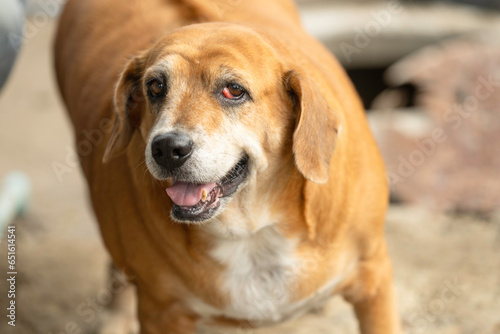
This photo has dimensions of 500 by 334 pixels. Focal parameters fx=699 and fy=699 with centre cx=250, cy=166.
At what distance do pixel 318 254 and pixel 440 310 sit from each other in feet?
3.72

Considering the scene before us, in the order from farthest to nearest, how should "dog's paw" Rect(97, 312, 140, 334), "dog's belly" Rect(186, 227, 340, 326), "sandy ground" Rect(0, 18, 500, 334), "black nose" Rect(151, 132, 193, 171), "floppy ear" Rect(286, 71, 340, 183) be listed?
1. "dog's paw" Rect(97, 312, 140, 334)
2. "sandy ground" Rect(0, 18, 500, 334)
3. "dog's belly" Rect(186, 227, 340, 326)
4. "floppy ear" Rect(286, 71, 340, 183)
5. "black nose" Rect(151, 132, 193, 171)

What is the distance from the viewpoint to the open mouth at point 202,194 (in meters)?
2.24

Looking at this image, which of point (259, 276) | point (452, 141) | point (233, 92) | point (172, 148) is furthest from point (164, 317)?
point (452, 141)

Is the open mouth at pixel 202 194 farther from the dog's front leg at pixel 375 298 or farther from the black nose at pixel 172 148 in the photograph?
the dog's front leg at pixel 375 298

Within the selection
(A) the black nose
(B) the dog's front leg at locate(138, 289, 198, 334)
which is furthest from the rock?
(A) the black nose

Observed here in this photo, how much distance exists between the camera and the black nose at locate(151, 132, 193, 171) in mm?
2125

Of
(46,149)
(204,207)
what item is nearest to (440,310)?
(204,207)

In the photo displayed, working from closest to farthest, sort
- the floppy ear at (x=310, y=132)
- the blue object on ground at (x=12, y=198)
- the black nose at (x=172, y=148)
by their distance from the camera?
1. the black nose at (x=172, y=148)
2. the floppy ear at (x=310, y=132)
3. the blue object on ground at (x=12, y=198)

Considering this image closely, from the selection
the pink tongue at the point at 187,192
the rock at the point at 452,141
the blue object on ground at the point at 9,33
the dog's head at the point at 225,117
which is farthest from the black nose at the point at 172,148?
the rock at the point at 452,141

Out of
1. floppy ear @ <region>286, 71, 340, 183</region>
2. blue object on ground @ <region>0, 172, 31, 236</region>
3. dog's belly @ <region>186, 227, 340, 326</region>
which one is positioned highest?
floppy ear @ <region>286, 71, 340, 183</region>

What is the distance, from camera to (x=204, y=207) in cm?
227

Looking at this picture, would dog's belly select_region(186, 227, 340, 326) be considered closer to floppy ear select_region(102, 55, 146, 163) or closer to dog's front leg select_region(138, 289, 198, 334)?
dog's front leg select_region(138, 289, 198, 334)

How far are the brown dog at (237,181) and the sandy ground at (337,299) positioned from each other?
2.03 ft

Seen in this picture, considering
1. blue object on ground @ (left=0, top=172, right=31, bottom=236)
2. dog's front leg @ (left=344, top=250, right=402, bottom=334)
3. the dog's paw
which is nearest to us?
dog's front leg @ (left=344, top=250, right=402, bottom=334)
